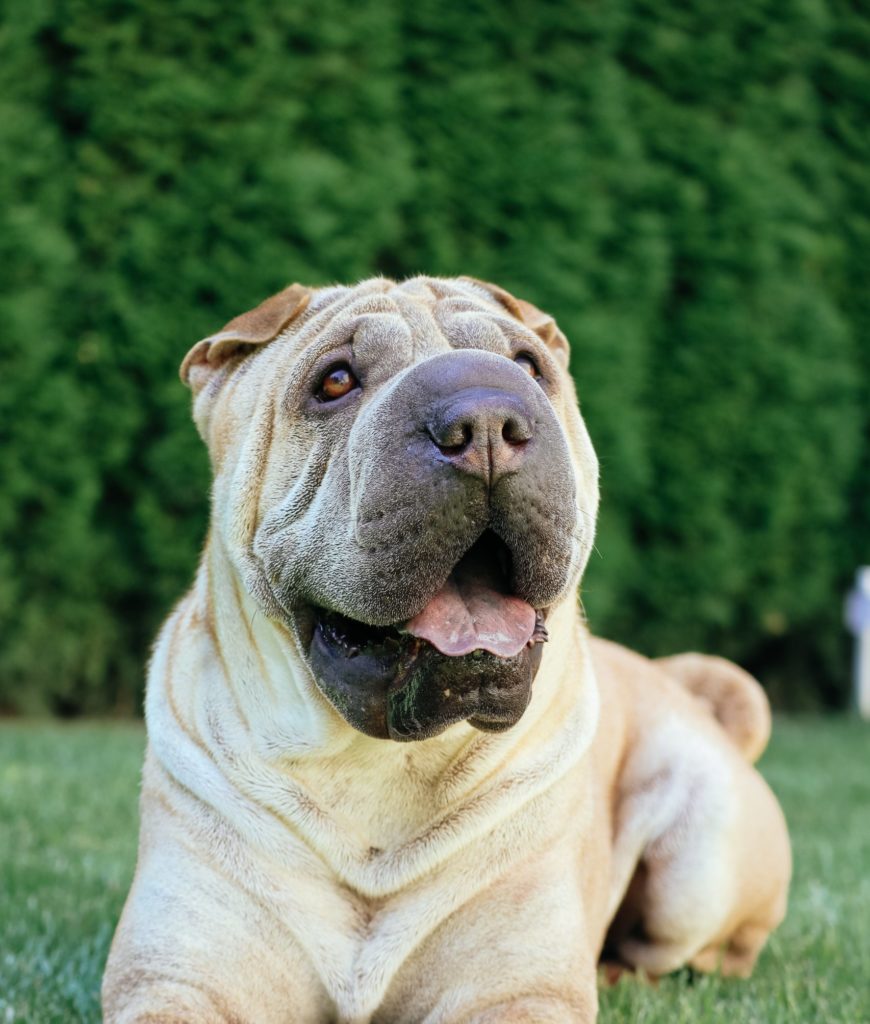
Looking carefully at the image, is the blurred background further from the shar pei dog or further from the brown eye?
the brown eye

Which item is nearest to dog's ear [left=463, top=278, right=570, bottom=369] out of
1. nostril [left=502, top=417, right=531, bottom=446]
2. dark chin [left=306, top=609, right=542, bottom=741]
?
nostril [left=502, top=417, right=531, bottom=446]

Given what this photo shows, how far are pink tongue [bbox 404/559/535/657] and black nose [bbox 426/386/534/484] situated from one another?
201 millimetres

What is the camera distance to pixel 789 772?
19.7 ft

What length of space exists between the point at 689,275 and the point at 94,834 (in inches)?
175

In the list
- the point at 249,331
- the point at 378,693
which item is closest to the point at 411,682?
the point at 378,693

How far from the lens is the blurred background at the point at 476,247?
614cm

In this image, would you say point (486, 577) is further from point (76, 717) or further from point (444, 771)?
point (76, 717)

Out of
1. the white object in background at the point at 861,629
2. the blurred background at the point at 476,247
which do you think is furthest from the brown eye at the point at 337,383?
the white object in background at the point at 861,629

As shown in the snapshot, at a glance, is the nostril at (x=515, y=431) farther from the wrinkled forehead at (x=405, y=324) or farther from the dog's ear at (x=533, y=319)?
the dog's ear at (x=533, y=319)

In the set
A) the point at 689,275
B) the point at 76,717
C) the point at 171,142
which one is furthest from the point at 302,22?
the point at 76,717

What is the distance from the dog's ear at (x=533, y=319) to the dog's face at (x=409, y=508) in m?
0.23

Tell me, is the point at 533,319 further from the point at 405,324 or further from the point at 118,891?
the point at 118,891

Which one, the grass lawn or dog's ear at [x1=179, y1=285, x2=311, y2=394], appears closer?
dog's ear at [x1=179, y1=285, x2=311, y2=394]

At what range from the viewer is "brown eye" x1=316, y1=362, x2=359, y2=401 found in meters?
2.27
